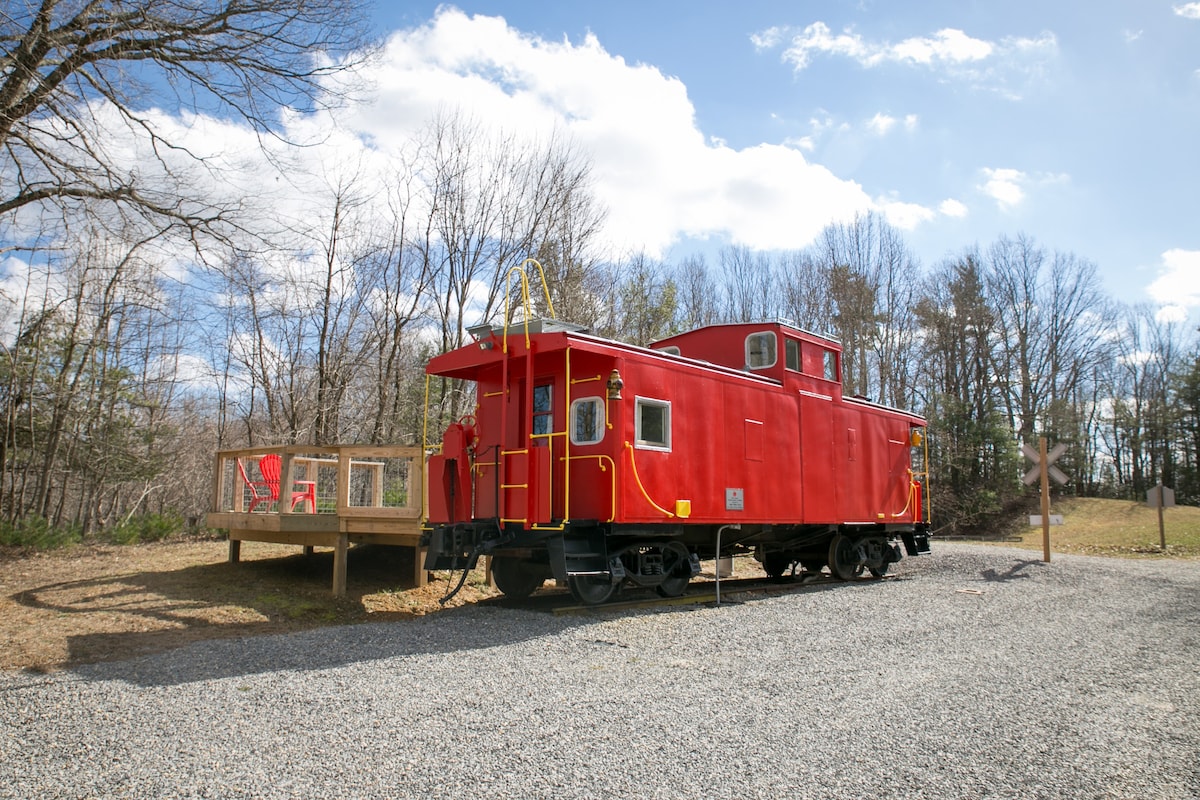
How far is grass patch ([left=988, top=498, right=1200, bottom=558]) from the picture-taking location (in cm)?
2025

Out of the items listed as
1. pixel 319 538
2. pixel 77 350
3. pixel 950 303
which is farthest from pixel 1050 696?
pixel 950 303

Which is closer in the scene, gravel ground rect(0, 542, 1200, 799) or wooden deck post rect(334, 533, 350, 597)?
gravel ground rect(0, 542, 1200, 799)

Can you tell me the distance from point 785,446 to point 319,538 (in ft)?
22.5

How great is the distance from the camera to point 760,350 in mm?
11625

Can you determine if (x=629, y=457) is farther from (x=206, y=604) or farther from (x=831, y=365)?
(x=206, y=604)

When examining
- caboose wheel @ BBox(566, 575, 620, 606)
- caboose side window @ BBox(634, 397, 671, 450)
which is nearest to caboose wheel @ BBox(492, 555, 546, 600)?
caboose wheel @ BBox(566, 575, 620, 606)

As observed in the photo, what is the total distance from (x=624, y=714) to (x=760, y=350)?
7.73 m

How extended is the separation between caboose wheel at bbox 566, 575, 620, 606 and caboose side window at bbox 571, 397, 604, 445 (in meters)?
1.57

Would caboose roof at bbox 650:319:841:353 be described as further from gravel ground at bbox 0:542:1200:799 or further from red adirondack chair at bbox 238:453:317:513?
red adirondack chair at bbox 238:453:317:513

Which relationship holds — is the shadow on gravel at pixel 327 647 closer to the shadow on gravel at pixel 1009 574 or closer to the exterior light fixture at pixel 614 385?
the exterior light fixture at pixel 614 385

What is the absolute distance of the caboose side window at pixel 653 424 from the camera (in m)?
→ 9.03

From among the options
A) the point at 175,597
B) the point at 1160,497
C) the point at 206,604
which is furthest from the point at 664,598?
the point at 1160,497

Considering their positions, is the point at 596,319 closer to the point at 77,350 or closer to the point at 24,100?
the point at 77,350

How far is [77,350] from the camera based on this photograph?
61.9 feet
